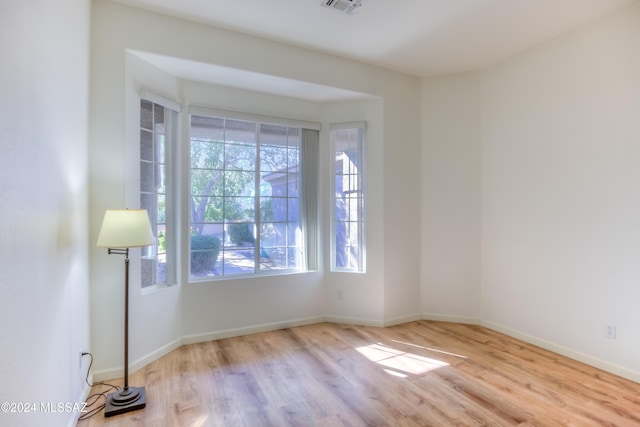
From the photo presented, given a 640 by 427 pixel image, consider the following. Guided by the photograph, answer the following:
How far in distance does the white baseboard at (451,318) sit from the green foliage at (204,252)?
2.72 meters

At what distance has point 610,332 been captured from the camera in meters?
2.82

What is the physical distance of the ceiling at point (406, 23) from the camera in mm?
2721

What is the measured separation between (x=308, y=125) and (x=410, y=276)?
229 cm

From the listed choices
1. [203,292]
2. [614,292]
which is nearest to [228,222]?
[203,292]

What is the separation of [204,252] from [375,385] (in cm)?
217

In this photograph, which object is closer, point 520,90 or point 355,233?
point 520,90

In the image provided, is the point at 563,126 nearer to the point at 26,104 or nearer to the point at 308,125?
the point at 308,125

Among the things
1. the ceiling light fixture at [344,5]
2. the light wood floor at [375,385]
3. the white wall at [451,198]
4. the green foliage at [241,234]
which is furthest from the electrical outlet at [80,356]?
the white wall at [451,198]

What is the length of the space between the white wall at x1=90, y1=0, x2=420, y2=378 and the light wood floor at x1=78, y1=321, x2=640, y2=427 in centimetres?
33

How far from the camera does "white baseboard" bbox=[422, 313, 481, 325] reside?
397cm

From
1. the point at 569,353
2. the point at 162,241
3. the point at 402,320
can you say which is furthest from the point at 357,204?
the point at 569,353

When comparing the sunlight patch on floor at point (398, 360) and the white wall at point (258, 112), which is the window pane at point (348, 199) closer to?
the white wall at point (258, 112)

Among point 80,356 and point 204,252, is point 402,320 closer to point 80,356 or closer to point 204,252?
point 204,252

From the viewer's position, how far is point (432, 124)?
413cm
